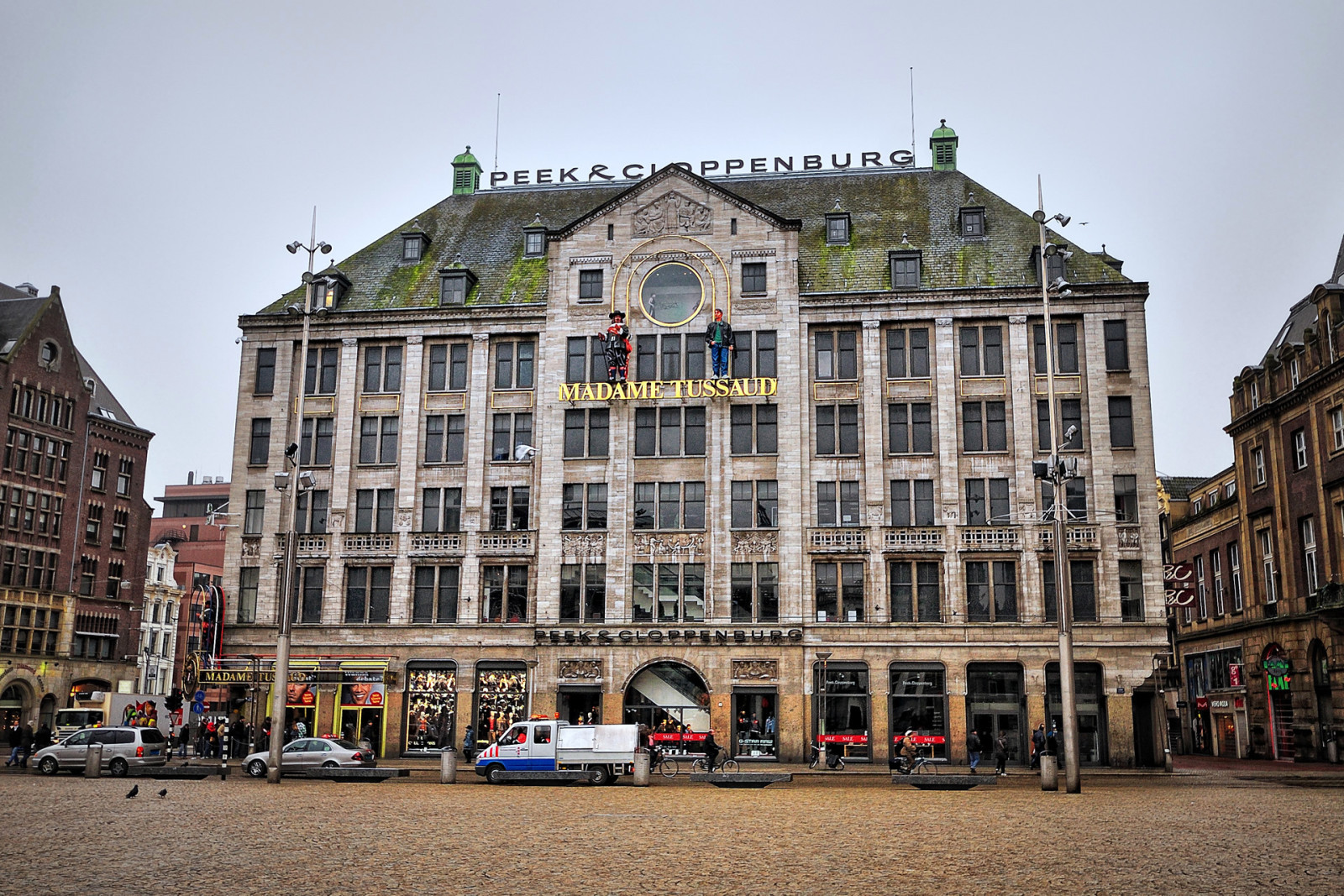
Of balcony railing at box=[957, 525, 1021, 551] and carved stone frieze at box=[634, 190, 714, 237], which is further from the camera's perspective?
carved stone frieze at box=[634, 190, 714, 237]

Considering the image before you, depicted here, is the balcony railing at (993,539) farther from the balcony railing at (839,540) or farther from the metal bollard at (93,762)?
the metal bollard at (93,762)

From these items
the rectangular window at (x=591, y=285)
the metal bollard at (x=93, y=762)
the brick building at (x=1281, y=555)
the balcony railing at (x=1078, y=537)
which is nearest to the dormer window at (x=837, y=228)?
the rectangular window at (x=591, y=285)

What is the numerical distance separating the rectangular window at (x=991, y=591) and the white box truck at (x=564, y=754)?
65.6 feet

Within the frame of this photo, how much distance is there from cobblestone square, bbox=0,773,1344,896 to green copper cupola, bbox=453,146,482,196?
44043 millimetres

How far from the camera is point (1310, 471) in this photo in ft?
202

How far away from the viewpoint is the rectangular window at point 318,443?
61.8 meters

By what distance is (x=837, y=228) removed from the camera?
63.1 metres

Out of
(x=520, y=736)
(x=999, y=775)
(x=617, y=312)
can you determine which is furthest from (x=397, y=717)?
(x=999, y=775)

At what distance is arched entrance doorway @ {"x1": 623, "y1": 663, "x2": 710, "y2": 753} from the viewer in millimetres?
55969

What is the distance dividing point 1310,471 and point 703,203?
32.4m

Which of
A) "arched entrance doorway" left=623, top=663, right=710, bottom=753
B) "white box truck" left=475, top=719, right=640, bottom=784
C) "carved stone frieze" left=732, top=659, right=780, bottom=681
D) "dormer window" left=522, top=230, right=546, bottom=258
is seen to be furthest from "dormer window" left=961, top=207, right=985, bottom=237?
"white box truck" left=475, top=719, right=640, bottom=784

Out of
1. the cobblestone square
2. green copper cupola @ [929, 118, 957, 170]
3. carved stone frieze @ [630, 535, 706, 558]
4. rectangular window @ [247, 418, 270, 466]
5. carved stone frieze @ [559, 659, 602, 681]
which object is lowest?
the cobblestone square

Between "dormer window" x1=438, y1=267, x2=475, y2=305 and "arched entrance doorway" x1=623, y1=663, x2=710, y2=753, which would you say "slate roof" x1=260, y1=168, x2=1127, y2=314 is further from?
"arched entrance doorway" x1=623, y1=663, x2=710, y2=753

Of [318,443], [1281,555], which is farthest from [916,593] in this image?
[318,443]
